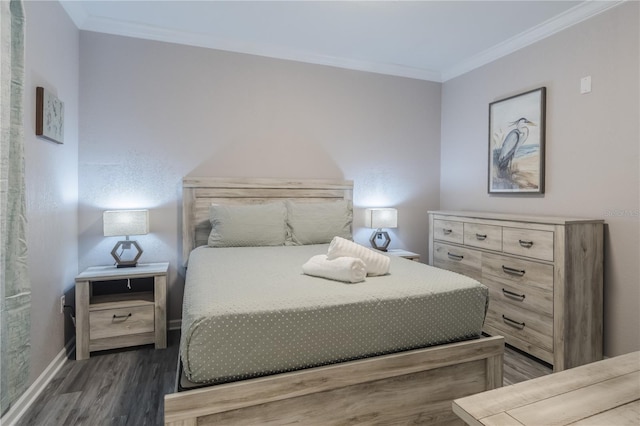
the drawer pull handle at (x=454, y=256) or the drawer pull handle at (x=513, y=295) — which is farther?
the drawer pull handle at (x=454, y=256)

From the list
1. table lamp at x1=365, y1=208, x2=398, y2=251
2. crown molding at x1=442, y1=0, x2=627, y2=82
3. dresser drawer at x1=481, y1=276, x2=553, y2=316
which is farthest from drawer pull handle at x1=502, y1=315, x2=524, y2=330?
crown molding at x1=442, y1=0, x2=627, y2=82

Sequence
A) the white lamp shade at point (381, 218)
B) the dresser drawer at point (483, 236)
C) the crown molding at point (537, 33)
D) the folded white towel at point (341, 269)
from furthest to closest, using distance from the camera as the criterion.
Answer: the white lamp shade at point (381, 218) → the dresser drawer at point (483, 236) → the crown molding at point (537, 33) → the folded white towel at point (341, 269)

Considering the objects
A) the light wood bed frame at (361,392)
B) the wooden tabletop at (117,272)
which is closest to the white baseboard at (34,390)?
the wooden tabletop at (117,272)

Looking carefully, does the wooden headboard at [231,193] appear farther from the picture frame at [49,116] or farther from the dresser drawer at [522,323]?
the dresser drawer at [522,323]

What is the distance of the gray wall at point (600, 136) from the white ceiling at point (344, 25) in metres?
0.19

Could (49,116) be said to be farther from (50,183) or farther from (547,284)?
(547,284)

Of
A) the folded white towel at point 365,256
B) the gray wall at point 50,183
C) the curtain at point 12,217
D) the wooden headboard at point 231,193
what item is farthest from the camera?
the wooden headboard at point 231,193

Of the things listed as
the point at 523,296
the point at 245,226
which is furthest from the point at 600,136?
the point at 245,226

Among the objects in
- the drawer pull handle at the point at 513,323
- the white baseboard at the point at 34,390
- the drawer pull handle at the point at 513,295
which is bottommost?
the white baseboard at the point at 34,390

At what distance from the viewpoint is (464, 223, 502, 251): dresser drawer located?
266cm

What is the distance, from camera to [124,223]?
2.60m

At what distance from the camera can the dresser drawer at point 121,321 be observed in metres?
2.42

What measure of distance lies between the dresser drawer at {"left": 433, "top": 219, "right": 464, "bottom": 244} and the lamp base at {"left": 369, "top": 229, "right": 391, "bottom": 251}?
0.48m

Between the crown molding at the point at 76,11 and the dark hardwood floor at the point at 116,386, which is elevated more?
the crown molding at the point at 76,11
